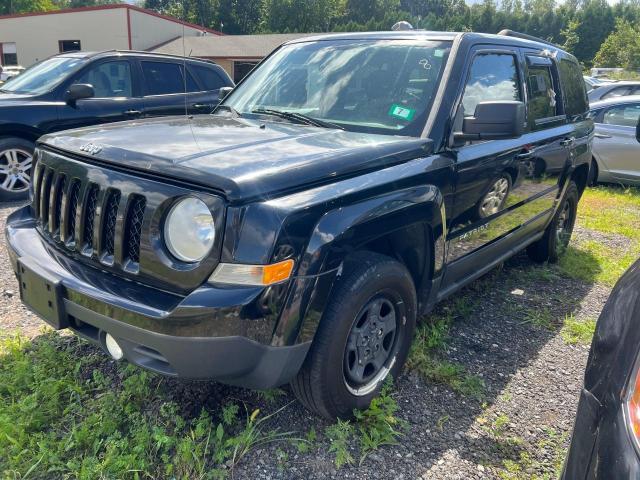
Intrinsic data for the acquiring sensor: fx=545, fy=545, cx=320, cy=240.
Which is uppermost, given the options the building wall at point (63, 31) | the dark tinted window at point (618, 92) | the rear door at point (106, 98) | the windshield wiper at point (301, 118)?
the windshield wiper at point (301, 118)

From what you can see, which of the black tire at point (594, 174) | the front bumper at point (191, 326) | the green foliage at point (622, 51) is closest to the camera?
the front bumper at point (191, 326)

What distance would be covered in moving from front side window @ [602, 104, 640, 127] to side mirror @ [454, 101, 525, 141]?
6.97 metres

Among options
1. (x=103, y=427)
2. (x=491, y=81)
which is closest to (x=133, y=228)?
(x=103, y=427)

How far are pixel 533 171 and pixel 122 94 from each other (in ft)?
17.3

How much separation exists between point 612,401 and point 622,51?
5302 cm

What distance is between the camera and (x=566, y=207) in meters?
5.27

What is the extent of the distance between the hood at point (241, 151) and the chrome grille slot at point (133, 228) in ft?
0.46

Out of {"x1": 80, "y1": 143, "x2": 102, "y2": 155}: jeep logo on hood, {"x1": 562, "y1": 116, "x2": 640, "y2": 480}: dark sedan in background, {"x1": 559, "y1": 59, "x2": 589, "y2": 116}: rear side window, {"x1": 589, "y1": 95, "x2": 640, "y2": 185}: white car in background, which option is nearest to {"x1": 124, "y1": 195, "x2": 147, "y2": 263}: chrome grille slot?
{"x1": 80, "y1": 143, "x2": 102, "y2": 155}: jeep logo on hood

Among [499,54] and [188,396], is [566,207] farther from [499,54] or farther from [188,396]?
[188,396]

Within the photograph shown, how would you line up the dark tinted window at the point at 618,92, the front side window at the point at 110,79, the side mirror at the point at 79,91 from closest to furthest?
1. the side mirror at the point at 79,91
2. the front side window at the point at 110,79
3. the dark tinted window at the point at 618,92

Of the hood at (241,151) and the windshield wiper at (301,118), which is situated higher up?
the windshield wiper at (301,118)

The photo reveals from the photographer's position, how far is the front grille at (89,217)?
222cm

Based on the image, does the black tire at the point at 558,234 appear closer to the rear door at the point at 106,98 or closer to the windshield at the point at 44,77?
the rear door at the point at 106,98

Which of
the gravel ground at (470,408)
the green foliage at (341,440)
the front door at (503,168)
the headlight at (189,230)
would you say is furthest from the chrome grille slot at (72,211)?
the front door at (503,168)
